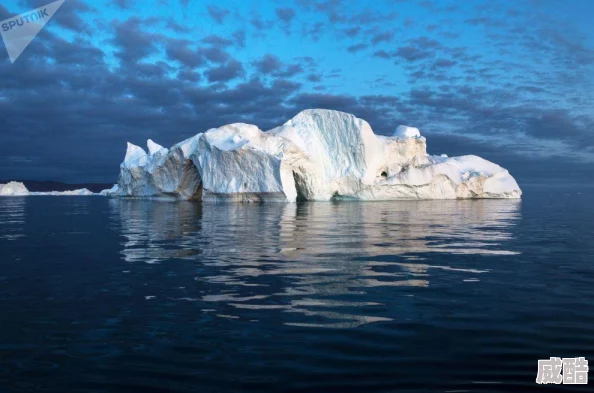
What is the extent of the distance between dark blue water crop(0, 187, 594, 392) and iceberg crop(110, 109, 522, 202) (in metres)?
23.9

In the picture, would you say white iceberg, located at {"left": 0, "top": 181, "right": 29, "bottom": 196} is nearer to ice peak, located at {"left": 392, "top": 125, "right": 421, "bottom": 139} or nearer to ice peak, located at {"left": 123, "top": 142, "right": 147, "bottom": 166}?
ice peak, located at {"left": 123, "top": 142, "right": 147, "bottom": 166}

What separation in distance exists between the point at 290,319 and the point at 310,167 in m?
32.1

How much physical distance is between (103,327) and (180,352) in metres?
1.11

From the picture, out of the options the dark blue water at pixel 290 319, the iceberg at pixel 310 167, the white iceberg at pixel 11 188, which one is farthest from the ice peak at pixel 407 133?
the white iceberg at pixel 11 188

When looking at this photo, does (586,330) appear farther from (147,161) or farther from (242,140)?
(147,161)

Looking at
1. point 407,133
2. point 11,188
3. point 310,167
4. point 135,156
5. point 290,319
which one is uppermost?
point 407,133

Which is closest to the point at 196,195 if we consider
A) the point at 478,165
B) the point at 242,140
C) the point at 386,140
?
the point at 242,140

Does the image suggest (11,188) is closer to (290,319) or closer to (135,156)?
(135,156)

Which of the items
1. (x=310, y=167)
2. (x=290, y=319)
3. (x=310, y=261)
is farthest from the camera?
(x=310, y=167)

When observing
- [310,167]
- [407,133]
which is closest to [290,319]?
[310,167]

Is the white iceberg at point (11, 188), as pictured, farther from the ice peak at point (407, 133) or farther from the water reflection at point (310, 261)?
the water reflection at point (310, 261)

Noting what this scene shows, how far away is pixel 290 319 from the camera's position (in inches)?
186

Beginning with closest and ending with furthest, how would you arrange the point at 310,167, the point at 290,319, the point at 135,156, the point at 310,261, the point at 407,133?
the point at 290,319 < the point at 310,261 < the point at 310,167 < the point at 407,133 < the point at 135,156

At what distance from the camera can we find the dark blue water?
3.39 meters
